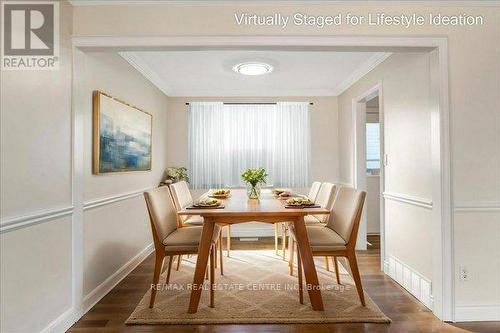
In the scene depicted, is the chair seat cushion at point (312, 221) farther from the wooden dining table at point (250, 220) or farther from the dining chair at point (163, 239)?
the dining chair at point (163, 239)

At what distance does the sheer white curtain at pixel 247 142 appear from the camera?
467cm

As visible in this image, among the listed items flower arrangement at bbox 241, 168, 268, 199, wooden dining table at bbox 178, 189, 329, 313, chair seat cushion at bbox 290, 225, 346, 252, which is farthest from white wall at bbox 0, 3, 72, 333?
chair seat cushion at bbox 290, 225, 346, 252

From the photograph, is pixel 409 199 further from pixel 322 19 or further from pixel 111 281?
pixel 111 281

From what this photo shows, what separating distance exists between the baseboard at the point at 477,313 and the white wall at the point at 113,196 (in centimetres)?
289

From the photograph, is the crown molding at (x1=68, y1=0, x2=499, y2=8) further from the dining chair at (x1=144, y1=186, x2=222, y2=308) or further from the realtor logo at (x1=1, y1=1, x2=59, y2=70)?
the dining chair at (x1=144, y1=186, x2=222, y2=308)

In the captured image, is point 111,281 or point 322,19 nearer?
point 322,19

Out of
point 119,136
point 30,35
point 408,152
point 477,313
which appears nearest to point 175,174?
point 119,136

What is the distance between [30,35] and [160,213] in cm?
151

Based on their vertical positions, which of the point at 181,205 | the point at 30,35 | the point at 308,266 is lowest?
the point at 308,266

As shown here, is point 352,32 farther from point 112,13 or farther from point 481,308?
point 481,308

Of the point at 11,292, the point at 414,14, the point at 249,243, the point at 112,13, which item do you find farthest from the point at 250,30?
the point at 249,243

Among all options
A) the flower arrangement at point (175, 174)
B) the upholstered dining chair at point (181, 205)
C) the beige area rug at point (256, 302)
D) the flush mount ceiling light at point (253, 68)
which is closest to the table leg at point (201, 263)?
the beige area rug at point (256, 302)

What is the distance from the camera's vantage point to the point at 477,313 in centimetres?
212

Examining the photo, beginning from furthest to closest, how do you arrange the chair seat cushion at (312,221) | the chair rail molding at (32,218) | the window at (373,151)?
the window at (373,151), the chair seat cushion at (312,221), the chair rail molding at (32,218)
